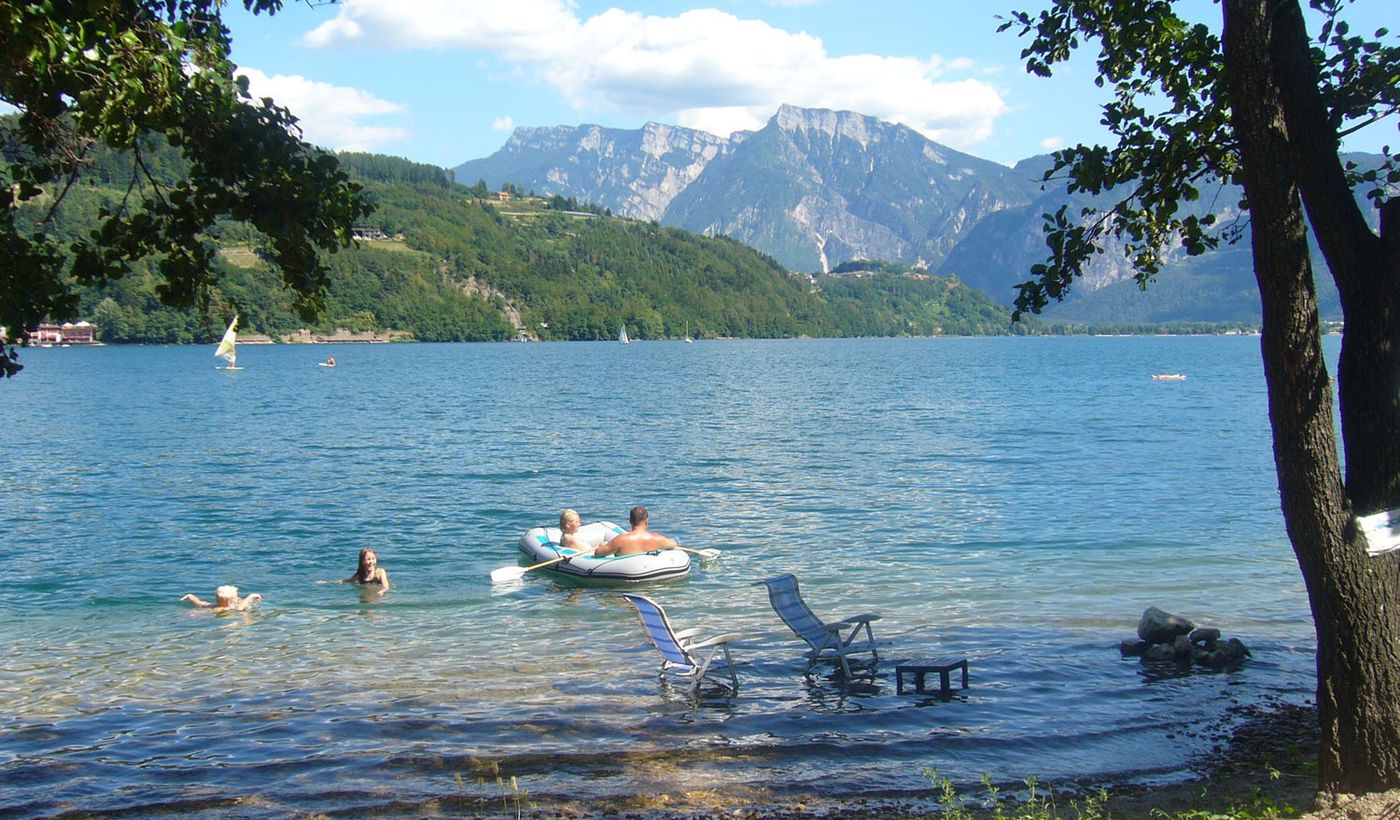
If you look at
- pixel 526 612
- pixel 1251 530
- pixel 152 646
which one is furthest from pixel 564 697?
pixel 1251 530

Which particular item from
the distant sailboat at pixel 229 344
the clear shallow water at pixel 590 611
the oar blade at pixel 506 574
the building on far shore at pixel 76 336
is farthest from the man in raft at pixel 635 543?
the building on far shore at pixel 76 336

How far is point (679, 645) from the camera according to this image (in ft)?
36.9

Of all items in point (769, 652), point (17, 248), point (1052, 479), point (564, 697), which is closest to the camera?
point (17, 248)

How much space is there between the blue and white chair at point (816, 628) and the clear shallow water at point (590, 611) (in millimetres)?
291

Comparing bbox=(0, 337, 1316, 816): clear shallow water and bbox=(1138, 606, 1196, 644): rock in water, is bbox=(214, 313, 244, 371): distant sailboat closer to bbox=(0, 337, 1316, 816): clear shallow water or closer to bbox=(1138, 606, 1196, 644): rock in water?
bbox=(0, 337, 1316, 816): clear shallow water

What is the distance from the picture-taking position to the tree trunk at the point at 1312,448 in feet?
19.4

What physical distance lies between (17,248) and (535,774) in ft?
17.4

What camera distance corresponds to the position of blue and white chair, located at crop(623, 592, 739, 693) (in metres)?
11.2

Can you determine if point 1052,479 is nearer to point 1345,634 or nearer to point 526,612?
point 526,612

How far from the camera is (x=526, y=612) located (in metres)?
15.7

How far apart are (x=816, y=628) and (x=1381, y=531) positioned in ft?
22.2

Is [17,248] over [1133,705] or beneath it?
over

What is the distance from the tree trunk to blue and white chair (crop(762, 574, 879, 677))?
5639 mm

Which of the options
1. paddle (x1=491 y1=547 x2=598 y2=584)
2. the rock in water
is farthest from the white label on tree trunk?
paddle (x1=491 y1=547 x2=598 y2=584)
